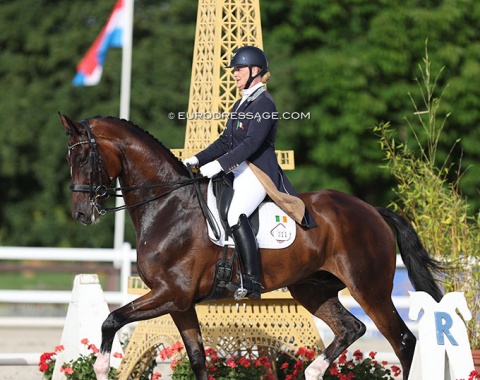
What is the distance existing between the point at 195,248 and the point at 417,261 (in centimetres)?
187

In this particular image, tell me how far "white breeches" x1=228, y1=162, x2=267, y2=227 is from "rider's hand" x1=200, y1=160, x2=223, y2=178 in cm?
25

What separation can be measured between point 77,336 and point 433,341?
3090mm

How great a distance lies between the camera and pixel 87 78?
1805 centimetres

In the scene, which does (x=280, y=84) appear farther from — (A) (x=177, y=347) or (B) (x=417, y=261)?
(A) (x=177, y=347)

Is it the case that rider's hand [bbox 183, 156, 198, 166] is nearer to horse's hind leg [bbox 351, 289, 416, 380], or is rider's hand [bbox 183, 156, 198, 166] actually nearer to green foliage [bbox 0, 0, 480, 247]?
horse's hind leg [bbox 351, 289, 416, 380]

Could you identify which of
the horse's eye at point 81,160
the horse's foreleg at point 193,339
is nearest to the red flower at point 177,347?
the horse's foreleg at point 193,339

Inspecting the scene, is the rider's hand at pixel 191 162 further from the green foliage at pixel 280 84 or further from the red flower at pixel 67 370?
the green foliage at pixel 280 84

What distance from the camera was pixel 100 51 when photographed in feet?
59.3

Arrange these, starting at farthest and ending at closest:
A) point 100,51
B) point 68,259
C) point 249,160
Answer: point 100,51
point 68,259
point 249,160

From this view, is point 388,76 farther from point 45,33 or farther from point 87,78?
point 45,33

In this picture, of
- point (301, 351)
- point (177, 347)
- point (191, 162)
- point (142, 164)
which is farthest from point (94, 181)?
point (301, 351)

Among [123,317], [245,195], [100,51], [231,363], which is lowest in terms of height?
[231,363]

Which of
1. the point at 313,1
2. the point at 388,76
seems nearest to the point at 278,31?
the point at 313,1

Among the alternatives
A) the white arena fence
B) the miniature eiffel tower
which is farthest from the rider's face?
the white arena fence
